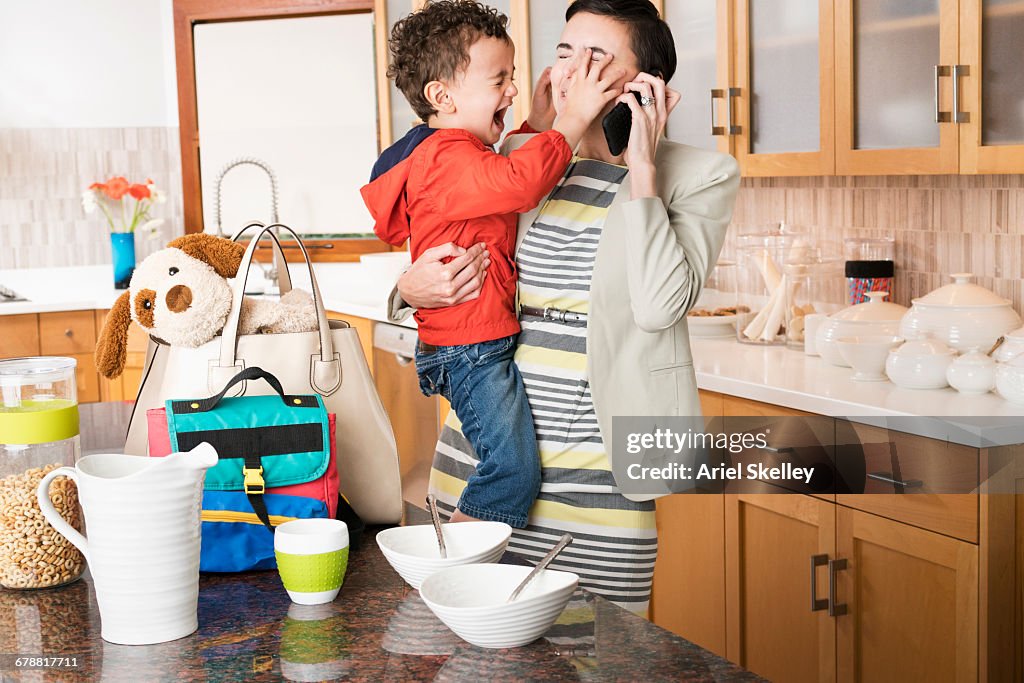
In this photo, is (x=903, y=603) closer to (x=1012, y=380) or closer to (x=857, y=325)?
(x=1012, y=380)

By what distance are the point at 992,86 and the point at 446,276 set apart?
4.14 feet

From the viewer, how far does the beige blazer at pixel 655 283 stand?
55.3 inches

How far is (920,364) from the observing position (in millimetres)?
2119

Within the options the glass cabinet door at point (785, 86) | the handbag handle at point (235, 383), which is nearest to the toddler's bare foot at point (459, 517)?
the handbag handle at point (235, 383)

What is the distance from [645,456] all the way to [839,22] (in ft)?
4.68

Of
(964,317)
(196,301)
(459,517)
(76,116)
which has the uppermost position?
(76,116)

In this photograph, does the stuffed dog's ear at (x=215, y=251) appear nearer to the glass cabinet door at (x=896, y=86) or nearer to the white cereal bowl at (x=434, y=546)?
the white cereal bowl at (x=434, y=546)

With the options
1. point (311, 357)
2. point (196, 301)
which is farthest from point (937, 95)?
point (196, 301)

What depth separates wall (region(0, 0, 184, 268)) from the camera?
4.60 m

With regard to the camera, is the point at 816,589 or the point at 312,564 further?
the point at 816,589

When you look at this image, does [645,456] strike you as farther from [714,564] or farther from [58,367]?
[714,564]

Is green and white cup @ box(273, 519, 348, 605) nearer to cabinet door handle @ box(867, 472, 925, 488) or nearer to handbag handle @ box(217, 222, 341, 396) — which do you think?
handbag handle @ box(217, 222, 341, 396)

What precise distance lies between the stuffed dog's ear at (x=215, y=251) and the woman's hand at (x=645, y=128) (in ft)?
1.70

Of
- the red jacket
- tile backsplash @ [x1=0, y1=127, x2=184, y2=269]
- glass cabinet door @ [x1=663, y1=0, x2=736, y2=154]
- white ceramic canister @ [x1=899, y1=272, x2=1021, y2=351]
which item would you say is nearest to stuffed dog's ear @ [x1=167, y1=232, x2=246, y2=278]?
the red jacket
